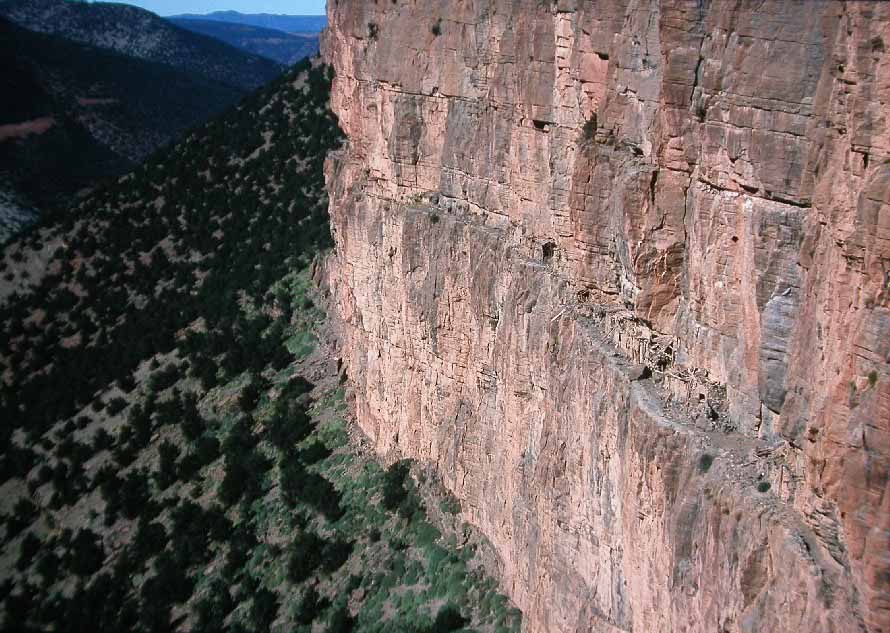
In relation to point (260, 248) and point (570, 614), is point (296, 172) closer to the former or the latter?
point (260, 248)

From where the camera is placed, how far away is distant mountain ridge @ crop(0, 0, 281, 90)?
398 feet

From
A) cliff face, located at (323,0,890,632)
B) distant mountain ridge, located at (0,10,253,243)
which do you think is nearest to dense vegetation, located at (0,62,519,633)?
cliff face, located at (323,0,890,632)

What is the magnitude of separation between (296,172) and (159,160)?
36.9 ft

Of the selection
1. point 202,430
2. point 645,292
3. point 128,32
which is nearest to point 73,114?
point 128,32

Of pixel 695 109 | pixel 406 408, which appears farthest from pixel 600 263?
pixel 406 408

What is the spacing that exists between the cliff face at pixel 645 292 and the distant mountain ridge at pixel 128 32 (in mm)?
102708

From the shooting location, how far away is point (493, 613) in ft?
75.0

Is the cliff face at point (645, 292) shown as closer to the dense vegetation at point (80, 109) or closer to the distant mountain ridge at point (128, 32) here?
the dense vegetation at point (80, 109)

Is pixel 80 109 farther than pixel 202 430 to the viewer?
Yes

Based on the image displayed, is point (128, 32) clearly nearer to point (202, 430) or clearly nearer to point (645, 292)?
point (202, 430)

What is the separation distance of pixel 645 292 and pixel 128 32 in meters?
120

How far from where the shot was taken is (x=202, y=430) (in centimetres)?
3541

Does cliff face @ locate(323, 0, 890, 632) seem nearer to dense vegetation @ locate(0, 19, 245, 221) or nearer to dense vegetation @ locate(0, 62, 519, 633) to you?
dense vegetation @ locate(0, 62, 519, 633)

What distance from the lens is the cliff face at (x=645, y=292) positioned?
439 inches
